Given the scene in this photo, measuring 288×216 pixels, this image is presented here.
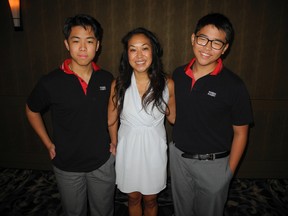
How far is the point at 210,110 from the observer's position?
2.01m

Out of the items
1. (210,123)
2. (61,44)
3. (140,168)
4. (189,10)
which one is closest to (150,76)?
(210,123)

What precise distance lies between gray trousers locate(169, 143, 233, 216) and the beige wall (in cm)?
136

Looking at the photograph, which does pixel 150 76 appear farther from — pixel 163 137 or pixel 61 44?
pixel 61 44

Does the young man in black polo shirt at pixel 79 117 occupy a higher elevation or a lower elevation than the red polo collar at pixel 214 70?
lower

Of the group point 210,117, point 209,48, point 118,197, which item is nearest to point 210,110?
point 210,117

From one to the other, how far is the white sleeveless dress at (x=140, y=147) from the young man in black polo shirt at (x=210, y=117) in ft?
0.73

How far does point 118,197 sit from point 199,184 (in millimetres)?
1552

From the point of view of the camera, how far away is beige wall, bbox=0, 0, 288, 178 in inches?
123

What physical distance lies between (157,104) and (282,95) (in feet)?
7.71

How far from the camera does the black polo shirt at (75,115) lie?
6.65ft

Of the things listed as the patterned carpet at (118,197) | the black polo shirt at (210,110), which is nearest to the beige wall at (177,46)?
the patterned carpet at (118,197)

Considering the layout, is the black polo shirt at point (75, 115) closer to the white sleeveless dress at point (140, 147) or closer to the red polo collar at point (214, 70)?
the white sleeveless dress at point (140, 147)

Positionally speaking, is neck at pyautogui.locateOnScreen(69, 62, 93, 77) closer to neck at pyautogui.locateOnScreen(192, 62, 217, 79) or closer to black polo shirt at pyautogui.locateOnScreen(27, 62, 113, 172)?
black polo shirt at pyautogui.locateOnScreen(27, 62, 113, 172)

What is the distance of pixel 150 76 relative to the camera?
2.24 meters
